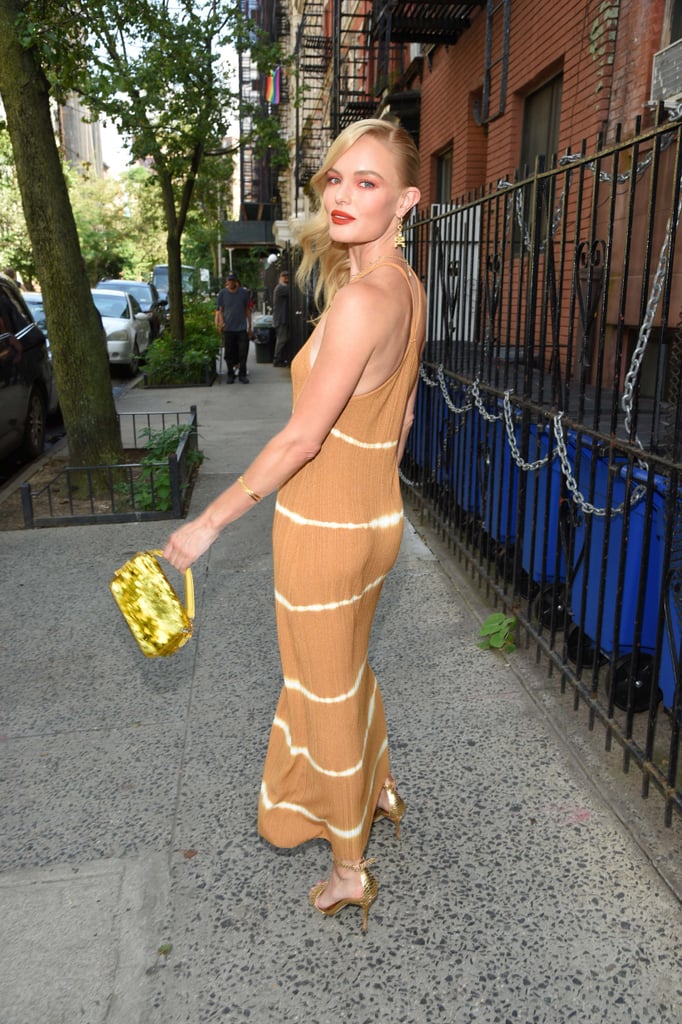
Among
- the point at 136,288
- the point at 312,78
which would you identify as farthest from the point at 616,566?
the point at 136,288

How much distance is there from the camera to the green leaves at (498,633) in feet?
14.4

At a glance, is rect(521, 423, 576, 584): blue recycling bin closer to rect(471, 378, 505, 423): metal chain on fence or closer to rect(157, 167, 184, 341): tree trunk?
rect(471, 378, 505, 423): metal chain on fence

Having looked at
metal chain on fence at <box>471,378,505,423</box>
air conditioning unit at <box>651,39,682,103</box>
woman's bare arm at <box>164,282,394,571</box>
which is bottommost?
metal chain on fence at <box>471,378,505,423</box>

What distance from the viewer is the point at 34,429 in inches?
384

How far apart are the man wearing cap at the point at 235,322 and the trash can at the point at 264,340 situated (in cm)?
515

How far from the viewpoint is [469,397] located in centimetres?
525

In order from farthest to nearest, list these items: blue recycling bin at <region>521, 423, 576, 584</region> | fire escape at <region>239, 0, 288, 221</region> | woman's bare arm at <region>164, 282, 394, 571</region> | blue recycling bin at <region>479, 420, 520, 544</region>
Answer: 1. fire escape at <region>239, 0, 288, 221</region>
2. blue recycling bin at <region>479, 420, 520, 544</region>
3. blue recycling bin at <region>521, 423, 576, 584</region>
4. woman's bare arm at <region>164, 282, 394, 571</region>

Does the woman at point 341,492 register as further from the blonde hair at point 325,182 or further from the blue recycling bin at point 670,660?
the blue recycling bin at point 670,660

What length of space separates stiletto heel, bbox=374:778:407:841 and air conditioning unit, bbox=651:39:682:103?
5.16m

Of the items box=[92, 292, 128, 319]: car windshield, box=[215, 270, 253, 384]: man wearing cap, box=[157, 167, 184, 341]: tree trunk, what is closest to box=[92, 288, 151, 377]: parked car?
box=[92, 292, 128, 319]: car windshield

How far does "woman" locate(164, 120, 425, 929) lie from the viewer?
210cm

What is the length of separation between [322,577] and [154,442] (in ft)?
19.7

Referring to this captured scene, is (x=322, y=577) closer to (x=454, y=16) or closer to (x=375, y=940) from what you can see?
(x=375, y=940)

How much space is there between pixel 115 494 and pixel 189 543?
Result: 5.68 m
